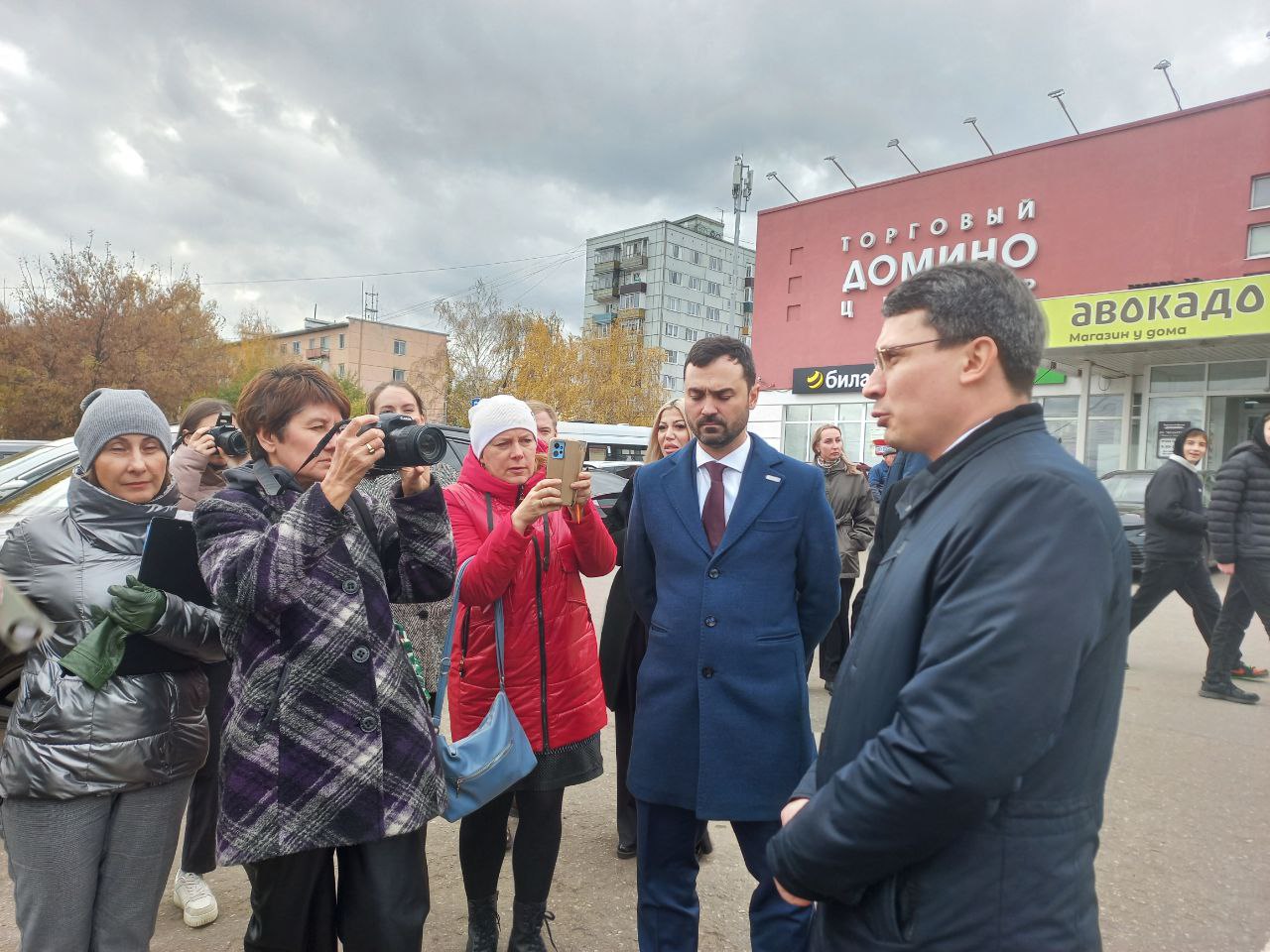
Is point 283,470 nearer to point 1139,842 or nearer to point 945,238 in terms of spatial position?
point 1139,842

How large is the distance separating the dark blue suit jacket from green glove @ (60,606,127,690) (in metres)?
1.52

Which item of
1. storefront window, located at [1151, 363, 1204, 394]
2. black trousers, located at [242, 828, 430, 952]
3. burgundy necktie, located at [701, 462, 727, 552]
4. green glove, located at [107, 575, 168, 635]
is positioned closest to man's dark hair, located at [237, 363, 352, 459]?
green glove, located at [107, 575, 168, 635]

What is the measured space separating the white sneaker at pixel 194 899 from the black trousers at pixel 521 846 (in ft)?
3.37

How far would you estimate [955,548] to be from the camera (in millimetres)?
1317

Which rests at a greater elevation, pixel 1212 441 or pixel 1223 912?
pixel 1212 441

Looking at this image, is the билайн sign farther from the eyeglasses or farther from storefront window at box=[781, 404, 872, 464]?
the eyeglasses

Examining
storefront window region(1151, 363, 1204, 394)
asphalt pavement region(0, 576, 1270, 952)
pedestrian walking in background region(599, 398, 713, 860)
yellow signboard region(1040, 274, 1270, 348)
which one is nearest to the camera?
asphalt pavement region(0, 576, 1270, 952)

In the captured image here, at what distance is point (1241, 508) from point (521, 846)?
19.0 ft

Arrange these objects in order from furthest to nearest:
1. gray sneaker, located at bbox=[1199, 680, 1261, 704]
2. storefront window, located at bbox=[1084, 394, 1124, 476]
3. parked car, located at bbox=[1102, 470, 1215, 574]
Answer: storefront window, located at bbox=[1084, 394, 1124, 476] < parked car, located at bbox=[1102, 470, 1215, 574] < gray sneaker, located at bbox=[1199, 680, 1261, 704]

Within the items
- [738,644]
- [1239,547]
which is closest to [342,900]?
[738,644]

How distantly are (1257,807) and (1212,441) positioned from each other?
61.8 ft

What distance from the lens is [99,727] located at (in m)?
2.14

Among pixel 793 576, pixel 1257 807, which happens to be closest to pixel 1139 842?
pixel 1257 807

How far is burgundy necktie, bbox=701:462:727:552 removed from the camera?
265 centimetres
